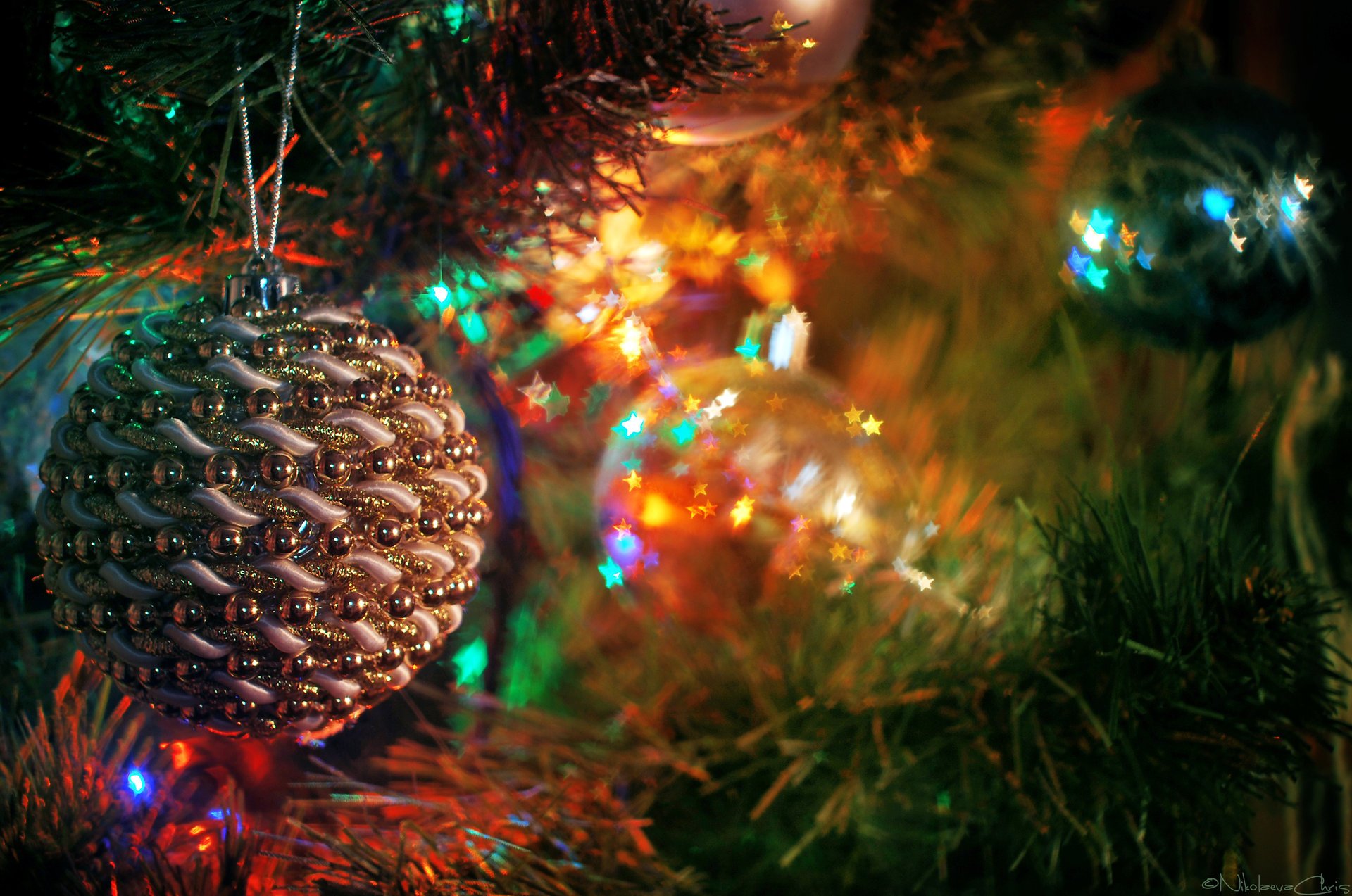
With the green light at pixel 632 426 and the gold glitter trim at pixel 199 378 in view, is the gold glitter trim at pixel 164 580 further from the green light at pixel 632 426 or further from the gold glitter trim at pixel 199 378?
the green light at pixel 632 426

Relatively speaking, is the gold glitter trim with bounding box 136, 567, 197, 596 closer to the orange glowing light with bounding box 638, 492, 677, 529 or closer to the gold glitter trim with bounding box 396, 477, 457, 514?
the gold glitter trim with bounding box 396, 477, 457, 514

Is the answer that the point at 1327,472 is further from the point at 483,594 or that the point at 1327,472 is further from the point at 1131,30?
the point at 483,594

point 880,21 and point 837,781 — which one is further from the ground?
point 880,21

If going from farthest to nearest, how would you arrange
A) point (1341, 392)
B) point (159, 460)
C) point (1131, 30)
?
1. point (1131, 30)
2. point (1341, 392)
3. point (159, 460)

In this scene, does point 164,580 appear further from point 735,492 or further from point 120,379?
point 735,492

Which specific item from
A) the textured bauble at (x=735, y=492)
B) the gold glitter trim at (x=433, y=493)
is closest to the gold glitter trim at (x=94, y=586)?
the gold glitter trim at (x=433, y=493)

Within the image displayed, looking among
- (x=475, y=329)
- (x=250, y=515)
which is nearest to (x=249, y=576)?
(x=250, y=515)

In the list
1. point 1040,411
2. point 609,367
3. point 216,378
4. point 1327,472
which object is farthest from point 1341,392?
point 216,378
